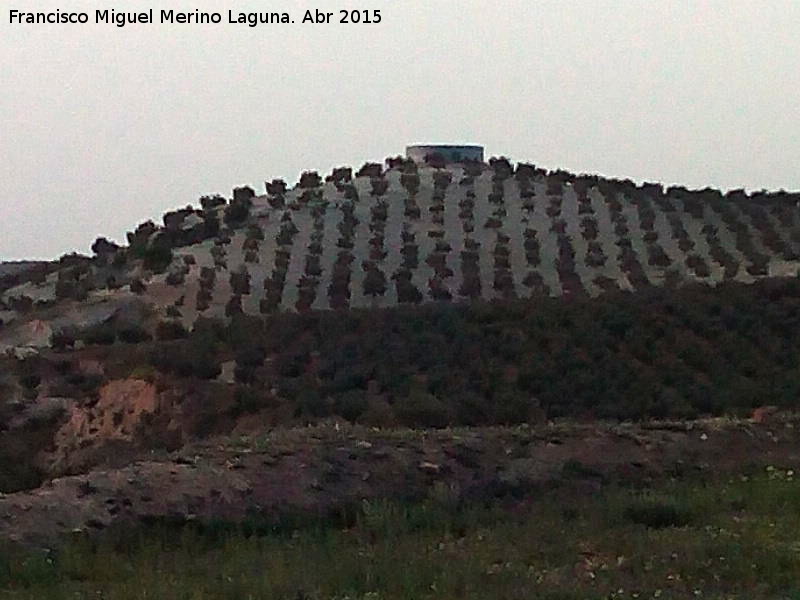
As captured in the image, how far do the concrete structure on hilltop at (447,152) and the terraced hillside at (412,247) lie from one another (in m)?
3.82

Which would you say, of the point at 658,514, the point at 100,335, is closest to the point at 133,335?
the point at 100,335

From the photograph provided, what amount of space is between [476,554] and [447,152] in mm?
63705

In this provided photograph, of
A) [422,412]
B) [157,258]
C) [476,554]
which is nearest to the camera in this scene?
[476,554]

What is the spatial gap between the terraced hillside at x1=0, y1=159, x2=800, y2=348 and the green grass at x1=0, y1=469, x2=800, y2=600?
30.3 metres

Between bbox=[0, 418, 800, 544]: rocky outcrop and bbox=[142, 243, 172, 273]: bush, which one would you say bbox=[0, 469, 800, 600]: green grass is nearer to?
bbox=[0, 418, 800, 544]: rocky outcrop

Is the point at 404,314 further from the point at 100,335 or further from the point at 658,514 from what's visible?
the point at 658,514

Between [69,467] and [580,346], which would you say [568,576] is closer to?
[69,467]

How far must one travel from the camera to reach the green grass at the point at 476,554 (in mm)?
9375

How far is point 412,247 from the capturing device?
52562mm

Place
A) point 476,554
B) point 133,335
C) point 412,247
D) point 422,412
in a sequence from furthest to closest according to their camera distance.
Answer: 1. point 412,247
2. point 133,335
3. point 422,412
4. point 476,554

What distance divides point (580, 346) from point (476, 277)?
14940 millimetres

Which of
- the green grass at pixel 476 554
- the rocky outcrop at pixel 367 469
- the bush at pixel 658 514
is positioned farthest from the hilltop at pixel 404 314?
the bush at pixel 658 514

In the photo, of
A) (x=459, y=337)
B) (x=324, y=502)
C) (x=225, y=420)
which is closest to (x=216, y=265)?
(x=459, y=337)

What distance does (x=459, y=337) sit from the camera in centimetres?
3438
